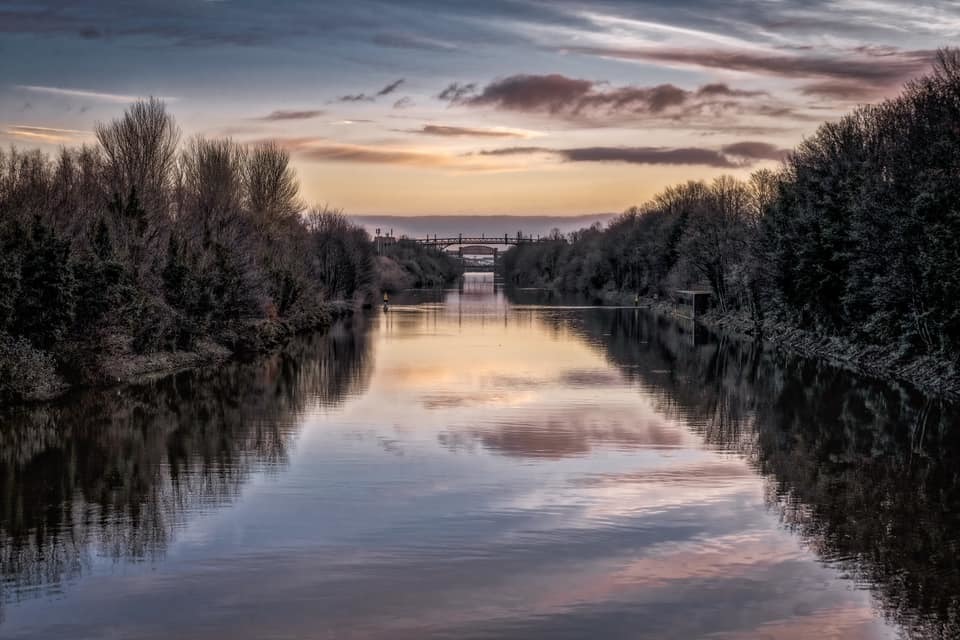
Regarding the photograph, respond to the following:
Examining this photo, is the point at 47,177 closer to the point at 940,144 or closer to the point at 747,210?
the point at 940,144

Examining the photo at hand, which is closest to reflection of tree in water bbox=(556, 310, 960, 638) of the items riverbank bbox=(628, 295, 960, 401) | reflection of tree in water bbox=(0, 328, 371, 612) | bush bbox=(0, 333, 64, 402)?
riverbank bbox=(628, 295, 960, 401)

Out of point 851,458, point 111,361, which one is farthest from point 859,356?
point 111,361

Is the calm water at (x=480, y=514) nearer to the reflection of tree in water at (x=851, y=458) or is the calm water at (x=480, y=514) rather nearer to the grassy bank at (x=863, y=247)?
the reflection of tree in water at (x=851, y=458)

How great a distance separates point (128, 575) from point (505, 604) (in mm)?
4921

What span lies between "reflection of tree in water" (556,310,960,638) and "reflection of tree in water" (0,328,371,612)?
9759mm

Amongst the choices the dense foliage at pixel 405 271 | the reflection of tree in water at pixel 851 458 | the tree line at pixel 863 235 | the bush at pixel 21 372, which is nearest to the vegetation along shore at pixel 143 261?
the bush at pixel 21 372

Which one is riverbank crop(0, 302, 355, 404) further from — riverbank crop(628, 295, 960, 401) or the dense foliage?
the dense foliage

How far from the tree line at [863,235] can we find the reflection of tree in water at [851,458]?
3.05 m

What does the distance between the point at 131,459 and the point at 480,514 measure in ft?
28.9

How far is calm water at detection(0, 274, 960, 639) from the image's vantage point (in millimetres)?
11844

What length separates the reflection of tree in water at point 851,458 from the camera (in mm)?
13477

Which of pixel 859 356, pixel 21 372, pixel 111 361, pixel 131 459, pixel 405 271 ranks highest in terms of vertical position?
pixel 405 271

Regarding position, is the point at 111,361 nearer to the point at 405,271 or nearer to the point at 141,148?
the point at 141,148

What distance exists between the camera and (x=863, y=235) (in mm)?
39281
